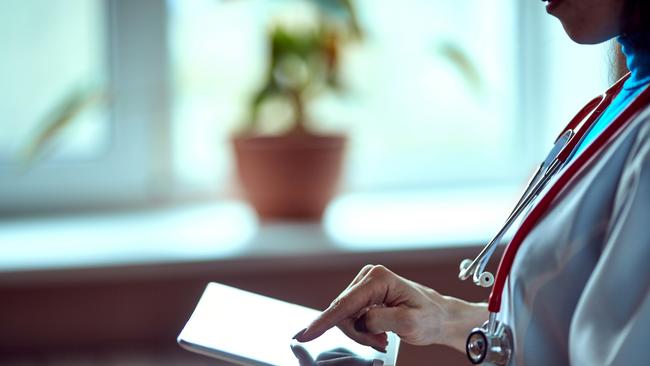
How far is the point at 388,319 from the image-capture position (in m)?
1.06

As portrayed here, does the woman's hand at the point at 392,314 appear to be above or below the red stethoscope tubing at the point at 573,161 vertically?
below

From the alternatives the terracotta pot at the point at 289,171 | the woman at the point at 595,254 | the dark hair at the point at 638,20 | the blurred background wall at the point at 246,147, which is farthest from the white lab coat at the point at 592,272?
the terracotta pot at the point at 289,171

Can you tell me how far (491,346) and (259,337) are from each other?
0.24 meters

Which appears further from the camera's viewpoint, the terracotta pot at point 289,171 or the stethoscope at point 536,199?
the terracotta pot at point 289,171

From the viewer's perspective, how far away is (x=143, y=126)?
224 cm

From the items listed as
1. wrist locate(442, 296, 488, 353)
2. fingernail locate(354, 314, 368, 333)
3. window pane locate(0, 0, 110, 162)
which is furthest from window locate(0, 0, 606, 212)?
fingernail locate(354, 314, 368, 333)

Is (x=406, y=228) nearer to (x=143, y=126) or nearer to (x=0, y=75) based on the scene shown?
(x=143, y=126)

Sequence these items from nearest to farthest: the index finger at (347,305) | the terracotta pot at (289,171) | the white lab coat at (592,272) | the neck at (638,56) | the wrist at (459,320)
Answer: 1. the white lab coat at (592,272)
2. the neck at (638,56)
3. the index finger at (347,305)
4. the wrist at (459,320)
5. the terracotta pot at (289,171)

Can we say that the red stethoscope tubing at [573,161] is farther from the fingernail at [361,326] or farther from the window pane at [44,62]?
the window pane at [44,62]

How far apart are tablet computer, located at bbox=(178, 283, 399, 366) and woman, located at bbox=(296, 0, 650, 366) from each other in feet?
0.11

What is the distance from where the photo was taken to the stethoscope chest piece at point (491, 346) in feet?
2.99

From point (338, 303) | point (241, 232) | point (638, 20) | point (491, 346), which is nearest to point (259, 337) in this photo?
point (338, 303)

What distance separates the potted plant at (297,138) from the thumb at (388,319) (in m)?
0.98

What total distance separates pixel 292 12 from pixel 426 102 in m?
0.42
